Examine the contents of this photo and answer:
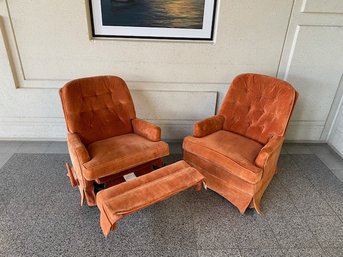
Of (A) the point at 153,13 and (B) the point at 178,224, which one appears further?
(A) the point at 153,13

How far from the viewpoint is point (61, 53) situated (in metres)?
2.34

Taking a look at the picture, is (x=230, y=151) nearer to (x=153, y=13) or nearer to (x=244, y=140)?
(x=244, y=140)

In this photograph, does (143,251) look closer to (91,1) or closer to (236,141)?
(236,141)

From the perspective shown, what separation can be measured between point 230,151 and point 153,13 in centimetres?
145

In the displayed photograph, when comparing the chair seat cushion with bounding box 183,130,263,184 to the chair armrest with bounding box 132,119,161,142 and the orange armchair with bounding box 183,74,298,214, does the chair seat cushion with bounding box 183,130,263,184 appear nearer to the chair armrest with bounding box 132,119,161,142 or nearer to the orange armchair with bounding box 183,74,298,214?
the orange armchair with bounding box 183,74,298,214

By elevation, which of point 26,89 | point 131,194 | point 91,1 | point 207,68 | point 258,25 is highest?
point 91,1

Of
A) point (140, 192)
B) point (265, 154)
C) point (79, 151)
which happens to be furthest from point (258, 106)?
point (79, 151)

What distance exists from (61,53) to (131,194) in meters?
1.63

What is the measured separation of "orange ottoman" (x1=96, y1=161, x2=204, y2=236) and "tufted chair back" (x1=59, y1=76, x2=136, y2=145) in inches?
26.6

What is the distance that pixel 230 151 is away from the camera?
1.87 metres

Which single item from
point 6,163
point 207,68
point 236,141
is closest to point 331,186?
point 236,141

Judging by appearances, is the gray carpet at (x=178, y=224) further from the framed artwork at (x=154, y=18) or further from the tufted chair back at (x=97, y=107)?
the framed artwork at (x=154, y=18)

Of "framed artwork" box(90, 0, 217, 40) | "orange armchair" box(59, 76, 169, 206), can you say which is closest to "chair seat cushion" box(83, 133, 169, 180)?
"orange armchair" box(59, 76, 169, 206)

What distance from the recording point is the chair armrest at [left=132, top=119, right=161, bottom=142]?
202 cm
